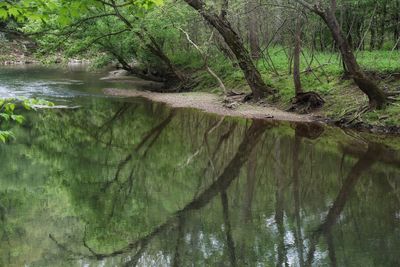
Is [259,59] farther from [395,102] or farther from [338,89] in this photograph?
[395,102]

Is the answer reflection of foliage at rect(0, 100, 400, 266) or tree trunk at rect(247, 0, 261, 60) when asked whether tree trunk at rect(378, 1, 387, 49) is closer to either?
tree trunk at rect(247, 0, 261, 60)

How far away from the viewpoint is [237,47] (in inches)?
870

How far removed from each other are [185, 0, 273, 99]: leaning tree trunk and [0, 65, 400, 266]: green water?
497 centimetres

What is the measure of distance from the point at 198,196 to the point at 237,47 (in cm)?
1304

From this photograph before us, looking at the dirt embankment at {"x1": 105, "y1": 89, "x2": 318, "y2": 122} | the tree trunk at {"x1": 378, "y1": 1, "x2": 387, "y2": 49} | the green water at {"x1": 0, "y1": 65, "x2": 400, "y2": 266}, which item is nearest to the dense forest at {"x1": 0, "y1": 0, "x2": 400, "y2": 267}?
the green water at {"x1": 0, "y1": 65, "x2": 400, "y2": 266}

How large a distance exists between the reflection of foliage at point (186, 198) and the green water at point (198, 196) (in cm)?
3

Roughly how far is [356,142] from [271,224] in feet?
26.0

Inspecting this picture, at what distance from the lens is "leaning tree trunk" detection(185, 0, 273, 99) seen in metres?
20.4

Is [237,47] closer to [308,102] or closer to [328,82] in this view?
[308,102]

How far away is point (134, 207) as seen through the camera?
948 cm

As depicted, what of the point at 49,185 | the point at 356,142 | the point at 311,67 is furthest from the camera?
the point at 311,67

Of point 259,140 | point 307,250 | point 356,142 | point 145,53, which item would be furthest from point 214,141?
point 145,53

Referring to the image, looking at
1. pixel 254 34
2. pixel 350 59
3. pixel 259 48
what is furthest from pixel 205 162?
pixel 254 34

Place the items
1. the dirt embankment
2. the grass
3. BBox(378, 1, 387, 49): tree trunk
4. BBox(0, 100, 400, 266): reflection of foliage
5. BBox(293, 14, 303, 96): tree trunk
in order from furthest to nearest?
BBox(378, 1, 387, 49): tree trunk < the dirt embankment < BBox(293, 14, 303, 96): tree trunk < the grass < BBox(0, 100, 400, 266): reflection of foliage
